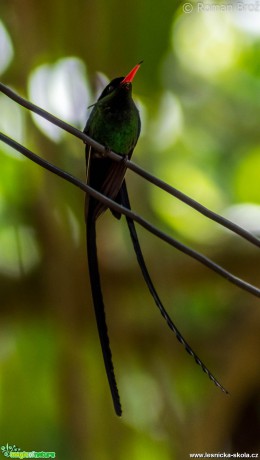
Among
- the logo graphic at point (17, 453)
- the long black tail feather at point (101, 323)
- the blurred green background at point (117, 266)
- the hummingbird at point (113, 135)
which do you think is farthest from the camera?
the blurred green background at point (117, 266)

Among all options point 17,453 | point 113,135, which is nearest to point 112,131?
point 113,135

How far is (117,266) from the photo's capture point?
2875 mm

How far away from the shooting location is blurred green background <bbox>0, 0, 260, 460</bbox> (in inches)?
109

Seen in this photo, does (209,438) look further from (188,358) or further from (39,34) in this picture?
(39,34)

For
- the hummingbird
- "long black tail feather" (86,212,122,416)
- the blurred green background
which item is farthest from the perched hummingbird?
the blurred green background

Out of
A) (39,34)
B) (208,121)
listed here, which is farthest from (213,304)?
(39,34)

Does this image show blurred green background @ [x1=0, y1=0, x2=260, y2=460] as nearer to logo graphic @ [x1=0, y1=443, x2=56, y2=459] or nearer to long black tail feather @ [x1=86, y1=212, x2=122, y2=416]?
logo graphic @ [x1=0, y1=443, x2=56, y2=459]

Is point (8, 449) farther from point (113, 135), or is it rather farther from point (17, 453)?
point (113, 135)

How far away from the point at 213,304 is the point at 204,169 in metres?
0.60

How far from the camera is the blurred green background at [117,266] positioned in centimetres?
276

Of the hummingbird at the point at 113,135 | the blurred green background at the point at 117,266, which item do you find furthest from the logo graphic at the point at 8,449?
the hummingbird at the point at 113,135

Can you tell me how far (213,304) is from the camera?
9.95 feet

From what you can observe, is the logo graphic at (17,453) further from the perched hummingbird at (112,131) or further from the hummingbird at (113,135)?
the perched hummingbird at (112,131)

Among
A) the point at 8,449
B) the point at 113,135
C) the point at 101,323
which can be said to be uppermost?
the point at 113,135
